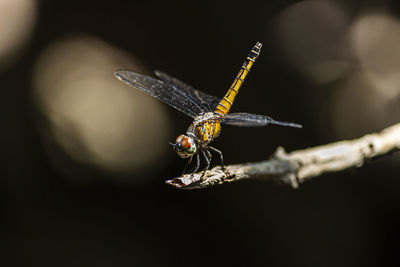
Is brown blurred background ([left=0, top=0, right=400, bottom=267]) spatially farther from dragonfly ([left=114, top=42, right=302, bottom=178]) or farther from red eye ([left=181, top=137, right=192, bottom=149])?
red eye ([left=181, top=137, right=192, bottom=149])

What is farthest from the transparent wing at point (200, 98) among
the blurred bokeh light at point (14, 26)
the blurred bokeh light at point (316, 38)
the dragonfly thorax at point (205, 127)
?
the blurred bokeh light at point (14, 26)

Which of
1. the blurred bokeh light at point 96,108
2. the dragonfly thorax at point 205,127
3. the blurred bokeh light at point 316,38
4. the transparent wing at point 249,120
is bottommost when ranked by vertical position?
the blurred bokeh light at point 96,108

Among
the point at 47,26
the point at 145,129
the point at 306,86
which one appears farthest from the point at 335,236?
the point at 47,26

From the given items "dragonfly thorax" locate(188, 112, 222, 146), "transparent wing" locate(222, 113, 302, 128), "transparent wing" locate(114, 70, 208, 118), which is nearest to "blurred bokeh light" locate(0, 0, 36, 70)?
"transparent wing" locate(114, 70, 208, 118)

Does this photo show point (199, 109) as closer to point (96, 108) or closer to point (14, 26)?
point (96, 108)

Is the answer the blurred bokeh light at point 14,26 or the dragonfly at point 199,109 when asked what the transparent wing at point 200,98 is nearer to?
the dragonfly at point 199,109

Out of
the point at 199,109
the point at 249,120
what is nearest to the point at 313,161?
the point at 249,120

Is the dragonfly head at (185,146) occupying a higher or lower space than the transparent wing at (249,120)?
lower
